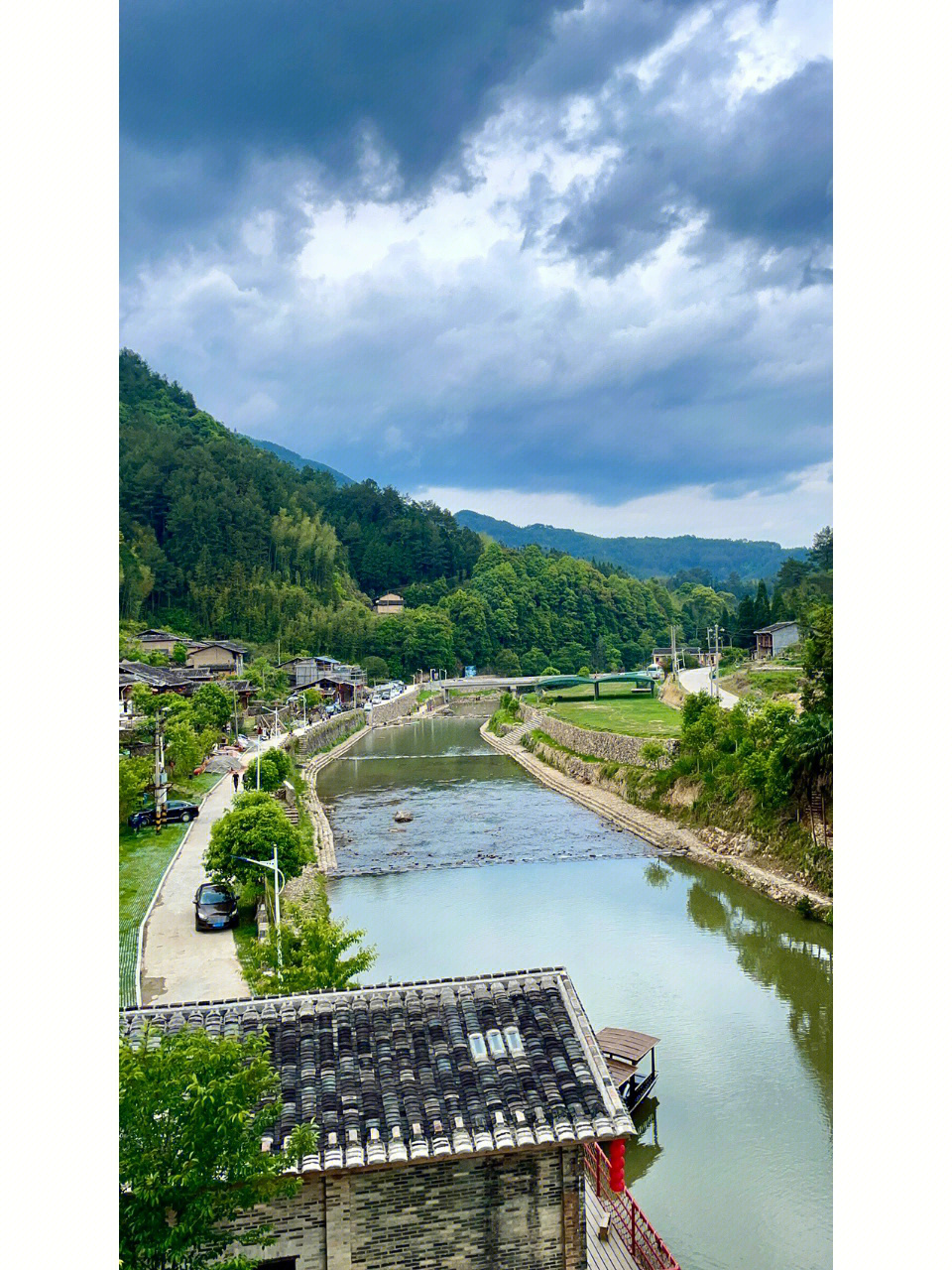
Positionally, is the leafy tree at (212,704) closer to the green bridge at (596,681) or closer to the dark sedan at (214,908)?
the dark sedan at (214,908)

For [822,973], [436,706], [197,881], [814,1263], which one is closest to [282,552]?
[436,706]

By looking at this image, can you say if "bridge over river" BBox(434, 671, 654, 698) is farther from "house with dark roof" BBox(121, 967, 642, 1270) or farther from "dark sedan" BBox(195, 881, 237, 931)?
"house with dark roof" BBox(121, 967, 642, 1270)

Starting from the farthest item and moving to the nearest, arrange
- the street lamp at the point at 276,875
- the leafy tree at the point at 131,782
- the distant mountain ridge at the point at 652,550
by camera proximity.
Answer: the distant mountain ridge at the point at 652,550
the leafy tree at the point at 131,782
the street lamp at the point at 276,875

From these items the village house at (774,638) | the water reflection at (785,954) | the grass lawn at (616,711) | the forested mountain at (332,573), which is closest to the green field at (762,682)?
the village house at (774,638)

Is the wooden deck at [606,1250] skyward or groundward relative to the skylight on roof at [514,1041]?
groundward

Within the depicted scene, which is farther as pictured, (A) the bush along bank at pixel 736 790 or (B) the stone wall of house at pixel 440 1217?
(A) the bush along bank at pixel 736 790

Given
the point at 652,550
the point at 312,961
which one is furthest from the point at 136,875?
the point at 652,550
